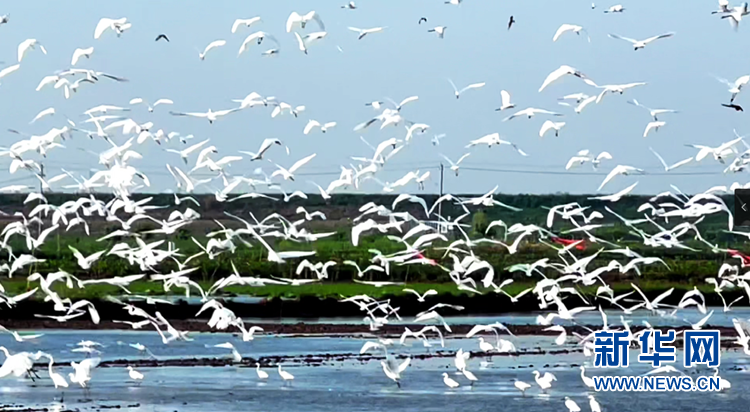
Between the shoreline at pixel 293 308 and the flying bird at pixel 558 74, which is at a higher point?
the flying bird at pixel 558 74

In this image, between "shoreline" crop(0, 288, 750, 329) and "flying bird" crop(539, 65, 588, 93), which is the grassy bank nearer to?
"shoreline" crop(0, 288, 750, 329)

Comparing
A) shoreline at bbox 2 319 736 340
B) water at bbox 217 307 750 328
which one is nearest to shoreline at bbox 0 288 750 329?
shoreline at bbox 2 319 736 340

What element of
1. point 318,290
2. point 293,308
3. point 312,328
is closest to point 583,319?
point 293,308

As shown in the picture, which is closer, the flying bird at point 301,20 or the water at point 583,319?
the flying bird at point 301,20

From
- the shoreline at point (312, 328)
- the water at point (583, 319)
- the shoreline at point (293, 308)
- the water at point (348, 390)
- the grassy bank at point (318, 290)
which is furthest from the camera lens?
the grassy bank at point (318, 290)

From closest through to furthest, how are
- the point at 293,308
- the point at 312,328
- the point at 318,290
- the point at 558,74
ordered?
the point at 558,74 < the point at 312,328 < the point at 293,308 < the point at 318,290

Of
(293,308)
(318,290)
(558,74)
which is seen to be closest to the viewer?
(558,74)

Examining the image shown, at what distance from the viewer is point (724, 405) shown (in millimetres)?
28109

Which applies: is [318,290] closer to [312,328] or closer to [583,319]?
[583,319]

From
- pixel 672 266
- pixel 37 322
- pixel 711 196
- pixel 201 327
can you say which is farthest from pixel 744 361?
pixel 672 266

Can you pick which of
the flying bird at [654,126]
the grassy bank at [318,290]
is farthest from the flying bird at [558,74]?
the grassy bank at [318,290]

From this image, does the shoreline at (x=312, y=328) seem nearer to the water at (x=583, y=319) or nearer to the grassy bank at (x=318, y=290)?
the water at (x=583, y=319)

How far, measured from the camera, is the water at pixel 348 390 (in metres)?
27.4

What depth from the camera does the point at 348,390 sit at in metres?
29.4
